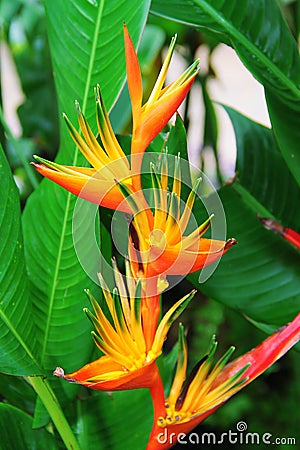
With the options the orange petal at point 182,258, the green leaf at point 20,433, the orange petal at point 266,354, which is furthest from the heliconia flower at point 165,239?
the green leaf at point 20,433

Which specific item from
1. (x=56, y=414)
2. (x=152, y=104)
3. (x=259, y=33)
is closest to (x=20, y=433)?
(x=56, y=414)

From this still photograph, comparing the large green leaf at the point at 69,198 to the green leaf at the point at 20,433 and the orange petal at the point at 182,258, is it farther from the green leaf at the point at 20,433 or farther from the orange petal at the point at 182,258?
the orange petal at the point at 182,258

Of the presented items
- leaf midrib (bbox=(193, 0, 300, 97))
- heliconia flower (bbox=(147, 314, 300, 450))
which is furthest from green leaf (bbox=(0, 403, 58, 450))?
leaf midrib (bbox=(193, 0, 300, 97))

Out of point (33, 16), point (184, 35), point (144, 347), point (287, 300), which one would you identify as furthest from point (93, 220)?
point (33, 16)

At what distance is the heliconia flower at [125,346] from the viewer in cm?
36

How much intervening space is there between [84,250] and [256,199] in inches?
9.6

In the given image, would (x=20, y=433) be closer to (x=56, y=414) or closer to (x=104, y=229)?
(x=56, y=414)

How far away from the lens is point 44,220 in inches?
20.9

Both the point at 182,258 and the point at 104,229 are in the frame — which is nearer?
the point at 182,258

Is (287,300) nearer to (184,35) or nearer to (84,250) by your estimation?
(84,250)

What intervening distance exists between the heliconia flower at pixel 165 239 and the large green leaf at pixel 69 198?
0.49 feet

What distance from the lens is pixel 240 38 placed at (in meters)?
0.55

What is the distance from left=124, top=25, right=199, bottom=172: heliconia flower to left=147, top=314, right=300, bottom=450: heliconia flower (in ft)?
0.43

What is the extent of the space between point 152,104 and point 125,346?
0.49 ft
